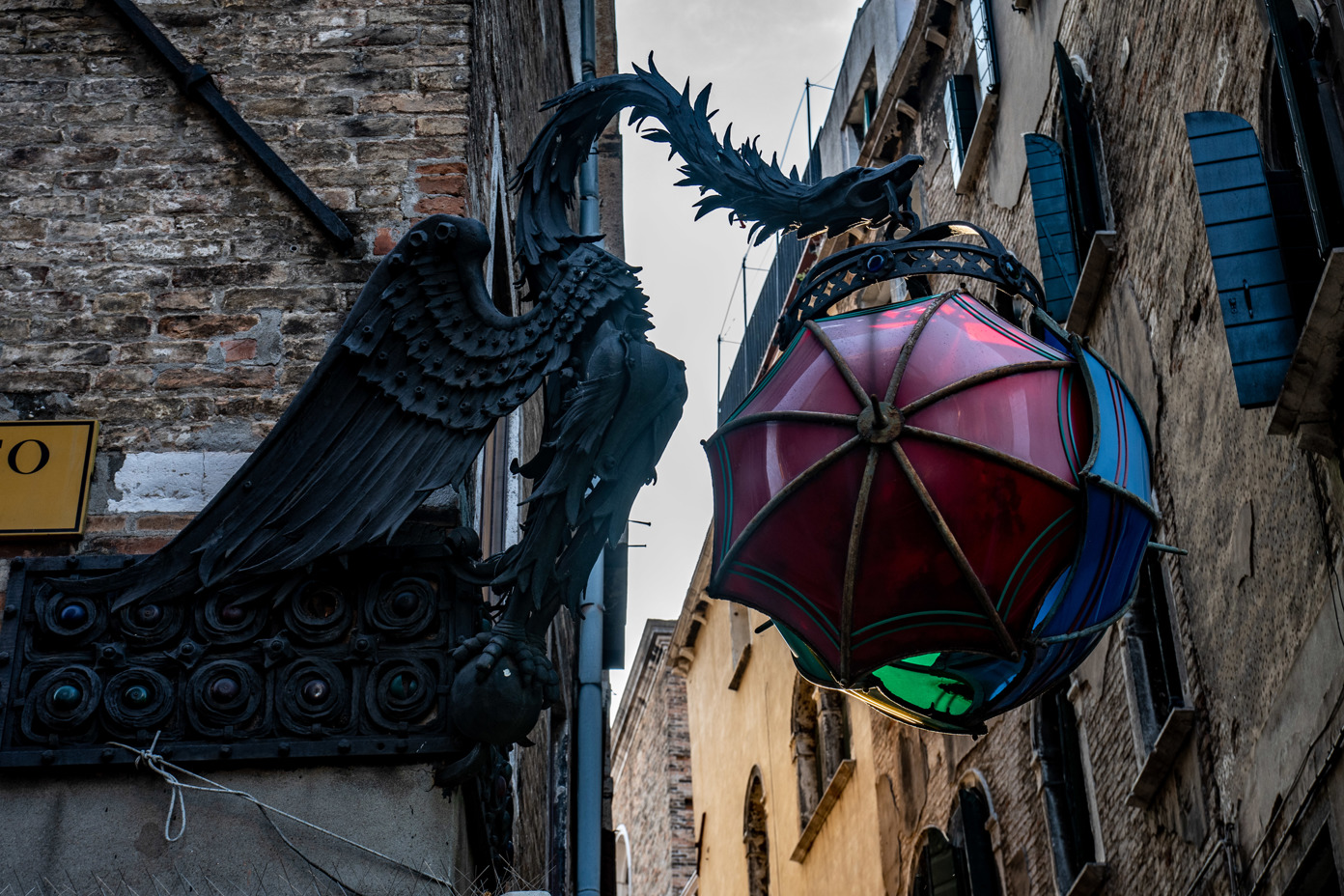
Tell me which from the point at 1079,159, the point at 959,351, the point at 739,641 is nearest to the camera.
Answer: the point at 959,351

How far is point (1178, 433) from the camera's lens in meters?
7.95

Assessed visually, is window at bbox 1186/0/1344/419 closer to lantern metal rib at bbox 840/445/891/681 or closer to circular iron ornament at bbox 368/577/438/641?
lantern metal rib at bbox 840/445/891/681

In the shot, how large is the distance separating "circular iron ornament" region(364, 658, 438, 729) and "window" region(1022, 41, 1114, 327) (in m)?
6.88

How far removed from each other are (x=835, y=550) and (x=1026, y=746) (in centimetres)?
771

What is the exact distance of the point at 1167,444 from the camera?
818 centimetres

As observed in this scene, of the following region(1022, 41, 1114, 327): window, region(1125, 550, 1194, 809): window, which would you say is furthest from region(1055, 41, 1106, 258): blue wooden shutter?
region(1125, 550, 1194, 809): window

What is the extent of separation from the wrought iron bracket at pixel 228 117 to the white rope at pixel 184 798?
1393mm

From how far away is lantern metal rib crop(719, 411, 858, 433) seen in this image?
2.91 metres

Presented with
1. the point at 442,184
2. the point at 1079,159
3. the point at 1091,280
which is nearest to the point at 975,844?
the point at 1091,280

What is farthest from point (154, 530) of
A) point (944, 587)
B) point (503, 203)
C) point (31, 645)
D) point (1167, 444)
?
point (1167, 444)

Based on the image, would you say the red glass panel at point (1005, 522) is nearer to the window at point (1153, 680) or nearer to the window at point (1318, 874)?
the window at point (1318, 874)

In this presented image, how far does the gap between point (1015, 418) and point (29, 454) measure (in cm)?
223

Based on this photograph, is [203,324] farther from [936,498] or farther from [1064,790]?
[1064,790]

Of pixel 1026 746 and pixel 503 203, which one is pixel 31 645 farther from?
pixel 1026 746
